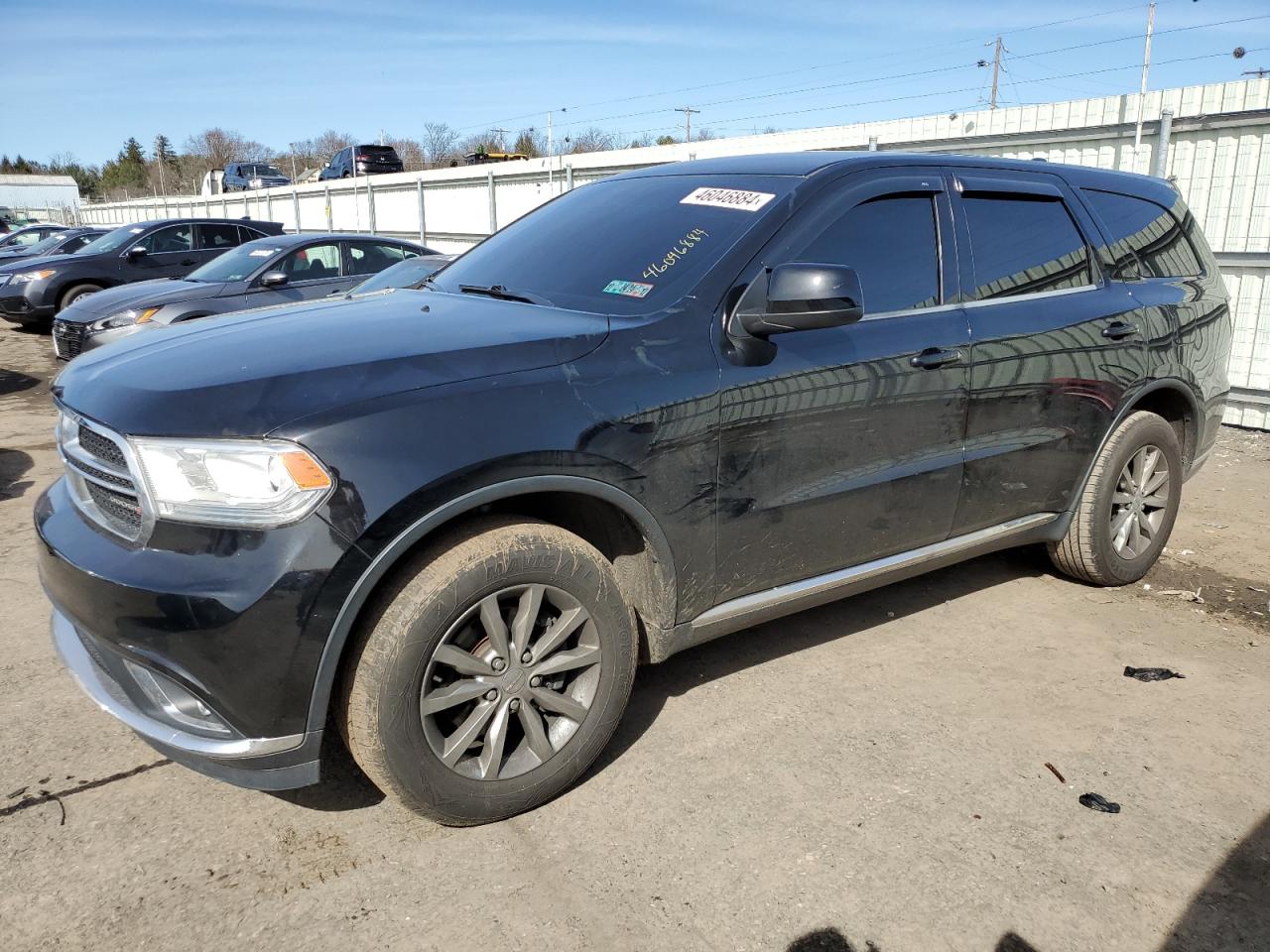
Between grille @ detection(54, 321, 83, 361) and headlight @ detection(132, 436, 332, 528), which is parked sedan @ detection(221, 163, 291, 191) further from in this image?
headlight @ detection(132, 436, 332, 528)

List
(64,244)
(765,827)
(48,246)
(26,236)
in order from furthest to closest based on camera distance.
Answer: (26,236)
(48,246)
(64,244)
(765,827)

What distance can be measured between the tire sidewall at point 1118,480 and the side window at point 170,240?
1338cm

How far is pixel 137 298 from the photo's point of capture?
983 cm

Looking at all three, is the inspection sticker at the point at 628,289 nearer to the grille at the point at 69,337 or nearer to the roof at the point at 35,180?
the grille at the point at 69,337

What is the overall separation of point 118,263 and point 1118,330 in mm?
13629

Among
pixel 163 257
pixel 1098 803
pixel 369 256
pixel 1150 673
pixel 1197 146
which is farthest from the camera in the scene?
pixel 163 257

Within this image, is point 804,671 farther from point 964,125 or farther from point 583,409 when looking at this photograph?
point 964,125

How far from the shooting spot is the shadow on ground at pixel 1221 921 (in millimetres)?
2305

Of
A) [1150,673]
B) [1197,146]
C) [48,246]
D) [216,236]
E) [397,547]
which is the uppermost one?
[1197,146]

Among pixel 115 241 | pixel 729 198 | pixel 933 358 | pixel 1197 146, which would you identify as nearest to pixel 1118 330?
pixel 933 358

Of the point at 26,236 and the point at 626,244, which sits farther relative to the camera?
the point at 26,236

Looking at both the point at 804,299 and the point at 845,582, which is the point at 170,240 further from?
the point at 804,299

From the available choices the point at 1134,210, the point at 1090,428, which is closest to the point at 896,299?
the point at 1090,428

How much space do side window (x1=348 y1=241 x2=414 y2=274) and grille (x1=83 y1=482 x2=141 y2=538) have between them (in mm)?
8237
